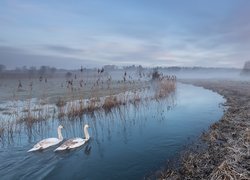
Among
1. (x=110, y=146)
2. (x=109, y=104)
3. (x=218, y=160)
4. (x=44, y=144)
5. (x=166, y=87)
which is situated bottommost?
(x=110, y=146)

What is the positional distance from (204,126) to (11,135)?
36.7 feet

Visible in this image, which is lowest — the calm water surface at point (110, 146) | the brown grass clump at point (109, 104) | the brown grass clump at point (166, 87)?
the calm water surface at point (110, 146)

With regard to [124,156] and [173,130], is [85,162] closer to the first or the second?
[124,156]

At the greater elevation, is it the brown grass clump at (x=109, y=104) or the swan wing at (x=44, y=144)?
the brown grass clump at (x=109, y=104)

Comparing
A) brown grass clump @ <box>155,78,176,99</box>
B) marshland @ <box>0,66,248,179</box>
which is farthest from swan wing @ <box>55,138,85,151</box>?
brown grass clump @ <box>155,78,176,99</box>

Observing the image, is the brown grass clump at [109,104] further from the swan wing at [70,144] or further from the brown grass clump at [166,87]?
the brown grass clump at [166,87]

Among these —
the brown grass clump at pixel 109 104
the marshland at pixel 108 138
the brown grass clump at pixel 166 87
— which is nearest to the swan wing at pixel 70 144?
the marshland at pixel 108 138

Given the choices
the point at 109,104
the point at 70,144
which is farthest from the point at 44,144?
the point at 109,104

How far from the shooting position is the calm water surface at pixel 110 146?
9.09m

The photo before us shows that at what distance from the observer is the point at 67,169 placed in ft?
30.3

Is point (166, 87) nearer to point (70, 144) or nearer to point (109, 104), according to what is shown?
point (109, 104)

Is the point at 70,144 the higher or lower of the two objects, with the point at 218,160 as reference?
lower

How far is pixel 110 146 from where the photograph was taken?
12078 millimetres

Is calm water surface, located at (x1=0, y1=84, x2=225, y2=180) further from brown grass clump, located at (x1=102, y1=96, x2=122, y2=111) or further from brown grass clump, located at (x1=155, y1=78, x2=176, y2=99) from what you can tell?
brown grass clump, located at (x1=155, y1=78, x2=176, y2=99)
